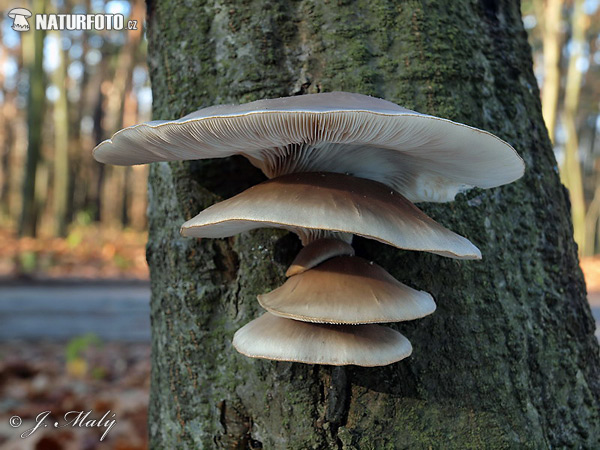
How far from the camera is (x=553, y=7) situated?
15.8 m

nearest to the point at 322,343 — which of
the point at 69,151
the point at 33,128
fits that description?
the point at 33,128

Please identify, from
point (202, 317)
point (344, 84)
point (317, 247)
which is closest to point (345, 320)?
point (317, 247)

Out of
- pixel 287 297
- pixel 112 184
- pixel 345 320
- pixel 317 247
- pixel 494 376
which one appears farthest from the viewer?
pixel 112 184

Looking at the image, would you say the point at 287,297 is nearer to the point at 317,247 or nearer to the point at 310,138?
the point at 317,247

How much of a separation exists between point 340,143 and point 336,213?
0.30m

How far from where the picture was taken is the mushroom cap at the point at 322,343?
4.72 ft

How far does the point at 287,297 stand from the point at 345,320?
0.22 meters

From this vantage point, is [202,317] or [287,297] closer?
[287,297]

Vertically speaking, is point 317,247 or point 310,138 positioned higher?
point 310,138

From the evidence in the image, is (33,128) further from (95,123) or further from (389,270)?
(389,270)

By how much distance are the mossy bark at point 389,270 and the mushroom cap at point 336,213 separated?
323 millimetres

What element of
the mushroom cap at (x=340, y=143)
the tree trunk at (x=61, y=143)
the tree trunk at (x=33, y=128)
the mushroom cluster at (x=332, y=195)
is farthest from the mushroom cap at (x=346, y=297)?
the tree trunk at (x=61, y=143)

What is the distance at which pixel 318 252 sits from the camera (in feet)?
5.27

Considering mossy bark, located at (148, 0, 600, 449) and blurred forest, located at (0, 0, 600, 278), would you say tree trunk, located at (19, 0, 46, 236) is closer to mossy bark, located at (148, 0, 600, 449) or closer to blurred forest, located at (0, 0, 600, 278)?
blurred forest, located at (0, 0, 600, 278)
